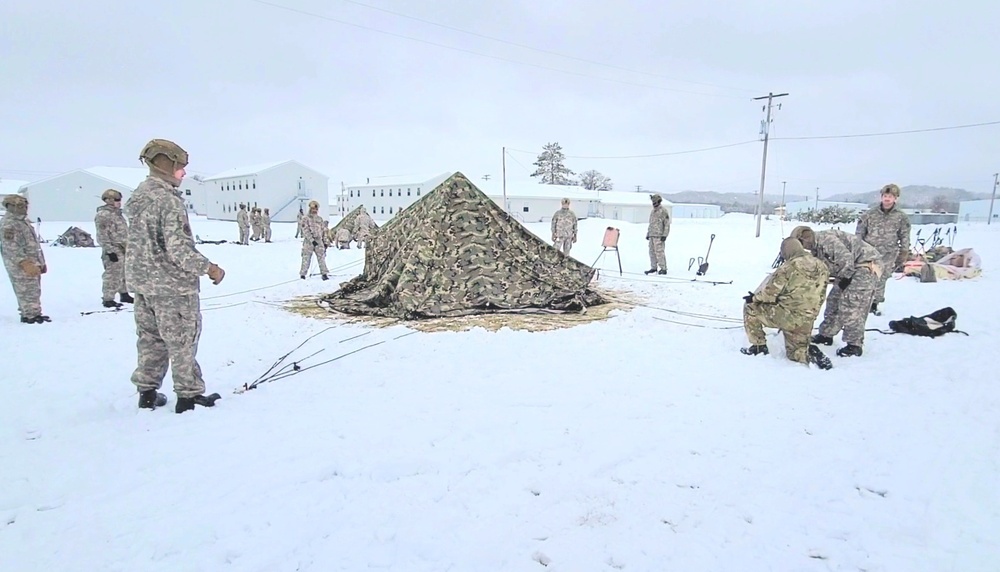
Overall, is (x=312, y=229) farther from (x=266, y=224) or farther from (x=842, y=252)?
(x=266, y=224)

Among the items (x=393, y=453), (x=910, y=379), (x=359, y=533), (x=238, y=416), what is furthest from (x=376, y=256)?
(x=910, y=379)

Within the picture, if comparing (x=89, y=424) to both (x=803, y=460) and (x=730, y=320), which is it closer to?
(x=803, y=460)

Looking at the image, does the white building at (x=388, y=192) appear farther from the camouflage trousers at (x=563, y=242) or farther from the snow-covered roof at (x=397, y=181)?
the camouflage trousers at (x=563, y=242)

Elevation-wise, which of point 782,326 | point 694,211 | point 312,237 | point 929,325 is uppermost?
point 694,211

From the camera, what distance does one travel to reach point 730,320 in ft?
20.5

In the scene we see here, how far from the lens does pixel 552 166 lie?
60969 mm

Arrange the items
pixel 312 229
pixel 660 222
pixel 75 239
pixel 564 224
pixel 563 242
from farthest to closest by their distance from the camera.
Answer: pixel 75 239, pixel 563 242, pixel 564 224, pixel 660 222, pixel 312 229

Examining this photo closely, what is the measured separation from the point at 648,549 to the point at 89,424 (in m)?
3.64

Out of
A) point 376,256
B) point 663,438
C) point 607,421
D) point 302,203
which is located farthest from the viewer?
point 302,203

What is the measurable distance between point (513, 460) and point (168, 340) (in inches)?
101

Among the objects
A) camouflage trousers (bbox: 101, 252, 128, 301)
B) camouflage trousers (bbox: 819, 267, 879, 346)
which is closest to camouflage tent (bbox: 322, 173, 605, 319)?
camouflage trousers (bbox: 101, 252, 128, 301)

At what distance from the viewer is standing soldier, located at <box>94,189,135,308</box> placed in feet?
22.6

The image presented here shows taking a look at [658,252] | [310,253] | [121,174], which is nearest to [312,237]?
[310,253]

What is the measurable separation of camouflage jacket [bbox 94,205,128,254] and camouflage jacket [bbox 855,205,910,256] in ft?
33.4
